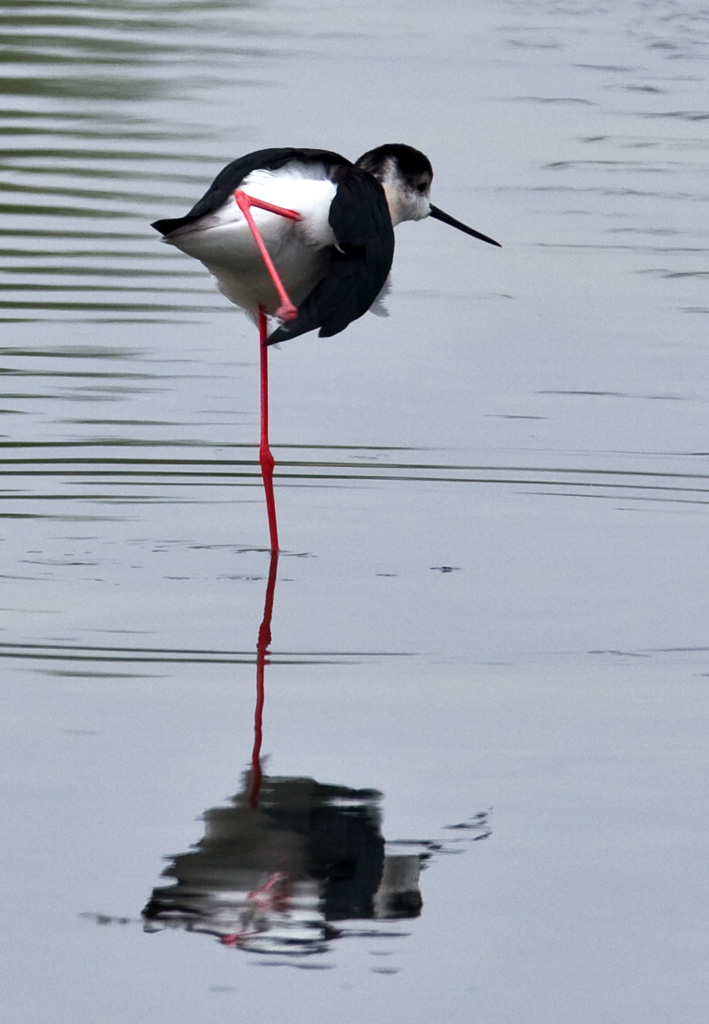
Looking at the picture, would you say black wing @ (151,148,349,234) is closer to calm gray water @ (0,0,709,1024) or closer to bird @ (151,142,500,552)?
bird @ (151,142,500,552)

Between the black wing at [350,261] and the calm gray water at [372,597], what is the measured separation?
686 mm

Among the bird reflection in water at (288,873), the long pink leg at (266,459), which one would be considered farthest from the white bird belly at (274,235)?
the bird reflection in water at (288,873)

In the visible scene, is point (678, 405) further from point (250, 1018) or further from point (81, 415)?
point (250, 1018)

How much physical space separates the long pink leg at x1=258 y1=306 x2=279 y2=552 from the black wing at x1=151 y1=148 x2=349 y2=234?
1.93ft

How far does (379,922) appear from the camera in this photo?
13.0 ft

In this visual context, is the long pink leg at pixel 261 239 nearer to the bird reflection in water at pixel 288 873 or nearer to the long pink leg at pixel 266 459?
the long pink leg at pixel 266 459

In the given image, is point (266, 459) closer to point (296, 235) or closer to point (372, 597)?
point (296, 235)

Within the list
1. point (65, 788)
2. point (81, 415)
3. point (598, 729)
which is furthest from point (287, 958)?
point (81, 415)

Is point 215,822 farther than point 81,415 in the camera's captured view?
No

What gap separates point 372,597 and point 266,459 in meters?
1.29

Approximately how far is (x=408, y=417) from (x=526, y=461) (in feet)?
2.49

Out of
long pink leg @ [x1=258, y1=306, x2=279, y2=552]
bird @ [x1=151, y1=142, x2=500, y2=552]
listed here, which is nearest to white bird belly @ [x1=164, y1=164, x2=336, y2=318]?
bird @ [x1=151, y1=142, x2=500, y2=552]

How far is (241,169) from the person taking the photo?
21.6 feet

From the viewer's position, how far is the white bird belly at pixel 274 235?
6.39m
